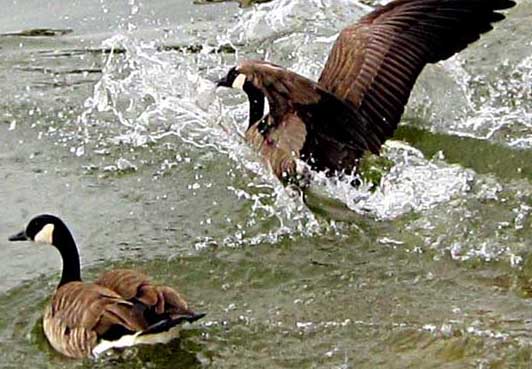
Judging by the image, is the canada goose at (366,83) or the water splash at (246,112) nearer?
the canada goose at (366,83)

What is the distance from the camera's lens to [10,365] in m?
6.36

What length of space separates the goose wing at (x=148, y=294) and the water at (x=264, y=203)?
264mm

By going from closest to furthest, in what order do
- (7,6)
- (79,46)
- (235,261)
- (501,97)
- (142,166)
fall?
(235,261) → (142,166) → (501,97) → (79,46) → (7,6)

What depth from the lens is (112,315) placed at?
633 centimetres

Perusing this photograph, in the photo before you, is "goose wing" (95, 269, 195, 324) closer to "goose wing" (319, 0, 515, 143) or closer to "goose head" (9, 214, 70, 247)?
"goose head" (9, 214, 70, 247)

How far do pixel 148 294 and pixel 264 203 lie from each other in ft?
7.06

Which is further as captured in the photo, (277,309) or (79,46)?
(79,46)

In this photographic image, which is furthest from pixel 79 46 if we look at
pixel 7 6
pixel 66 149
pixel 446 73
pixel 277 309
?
pixel 277 309

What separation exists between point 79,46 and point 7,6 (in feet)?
5.71

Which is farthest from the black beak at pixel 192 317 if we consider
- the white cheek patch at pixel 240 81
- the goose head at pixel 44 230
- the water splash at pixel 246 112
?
the white cheek patch at pixel 240 81

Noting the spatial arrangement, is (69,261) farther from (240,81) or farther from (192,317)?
(240,81)

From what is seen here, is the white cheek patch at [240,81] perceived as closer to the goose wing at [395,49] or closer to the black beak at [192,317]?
the goose wing at [395,49]

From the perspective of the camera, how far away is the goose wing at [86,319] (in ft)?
20.6

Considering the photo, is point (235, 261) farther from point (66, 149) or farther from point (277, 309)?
point (66, 149)
